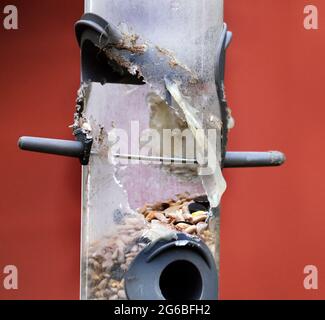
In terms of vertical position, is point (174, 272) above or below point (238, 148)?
below

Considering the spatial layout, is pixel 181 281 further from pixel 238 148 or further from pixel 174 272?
pixel 238 148

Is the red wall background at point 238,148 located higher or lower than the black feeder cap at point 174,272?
higher

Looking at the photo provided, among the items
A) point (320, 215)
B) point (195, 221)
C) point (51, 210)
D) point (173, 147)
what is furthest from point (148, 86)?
point (320, 215)

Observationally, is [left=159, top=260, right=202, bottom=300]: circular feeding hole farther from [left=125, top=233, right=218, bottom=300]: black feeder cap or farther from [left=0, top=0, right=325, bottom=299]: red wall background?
[left=0, top=0, right=325, bottom=299]: red wall background

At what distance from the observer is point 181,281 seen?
159cm

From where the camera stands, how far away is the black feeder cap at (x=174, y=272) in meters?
1.53

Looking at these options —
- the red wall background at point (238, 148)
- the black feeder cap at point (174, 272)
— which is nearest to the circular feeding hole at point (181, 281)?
the black feeder cap at point (174, 272)

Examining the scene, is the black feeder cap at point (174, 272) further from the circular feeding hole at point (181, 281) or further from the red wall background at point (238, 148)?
the red wall background at point (238, 148)

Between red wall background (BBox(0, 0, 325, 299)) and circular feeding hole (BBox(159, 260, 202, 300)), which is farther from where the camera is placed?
red wall background (BBox(0, 0, 325, 299))

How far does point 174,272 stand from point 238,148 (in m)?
0.94

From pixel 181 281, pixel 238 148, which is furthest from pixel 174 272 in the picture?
pixel 238 148

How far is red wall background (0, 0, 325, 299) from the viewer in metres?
2.46

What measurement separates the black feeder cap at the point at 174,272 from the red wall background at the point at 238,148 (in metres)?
0.91

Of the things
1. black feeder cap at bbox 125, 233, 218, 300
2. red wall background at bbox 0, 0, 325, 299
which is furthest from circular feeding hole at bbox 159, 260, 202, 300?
red wall background at bbox 0, 0, 325, 299
